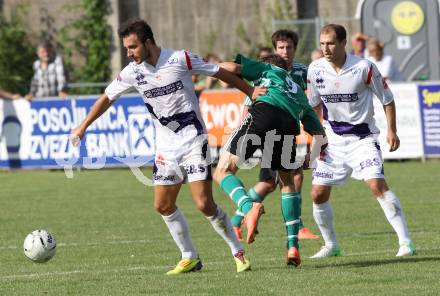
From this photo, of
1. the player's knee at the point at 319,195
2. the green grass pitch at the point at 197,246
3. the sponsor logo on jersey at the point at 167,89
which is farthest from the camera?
the player's knee at the point at 319,195

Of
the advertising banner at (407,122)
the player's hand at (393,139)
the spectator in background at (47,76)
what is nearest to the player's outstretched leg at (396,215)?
the player's hand at (393,139)

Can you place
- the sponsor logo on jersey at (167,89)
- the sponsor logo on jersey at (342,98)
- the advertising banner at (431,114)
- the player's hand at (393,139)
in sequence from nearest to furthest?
the sponsor logo on jersey at (167,89)
the player's hand at (393,139)
the sponsor logo on jersey at (342,98)
the advertising banner at (431,114)

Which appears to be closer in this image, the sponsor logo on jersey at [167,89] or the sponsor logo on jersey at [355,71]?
the sponsor logo on jersey at [167,89]

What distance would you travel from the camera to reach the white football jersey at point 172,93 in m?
9.57

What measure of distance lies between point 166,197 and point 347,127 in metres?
1.80

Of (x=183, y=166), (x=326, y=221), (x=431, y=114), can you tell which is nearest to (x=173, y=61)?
(x=183, y=166)

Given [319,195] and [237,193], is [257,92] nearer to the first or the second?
[237,193]

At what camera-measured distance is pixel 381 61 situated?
69.4ft

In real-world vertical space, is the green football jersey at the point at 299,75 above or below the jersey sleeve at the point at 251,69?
below

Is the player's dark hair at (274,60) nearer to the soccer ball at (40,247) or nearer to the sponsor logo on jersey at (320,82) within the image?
the sponsor logo on jersey at (320,82)

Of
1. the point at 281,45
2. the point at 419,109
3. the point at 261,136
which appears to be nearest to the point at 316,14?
the point at 419,109

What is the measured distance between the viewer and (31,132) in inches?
853

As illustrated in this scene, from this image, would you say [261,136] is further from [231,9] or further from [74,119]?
[231,9]

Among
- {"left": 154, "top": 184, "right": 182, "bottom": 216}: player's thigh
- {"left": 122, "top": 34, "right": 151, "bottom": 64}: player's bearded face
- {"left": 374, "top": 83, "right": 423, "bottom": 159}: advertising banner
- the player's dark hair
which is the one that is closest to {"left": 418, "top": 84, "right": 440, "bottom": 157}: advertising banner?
{"left": 374, "top": 83, "right": 423, "bottom": 159}: advertising banner
